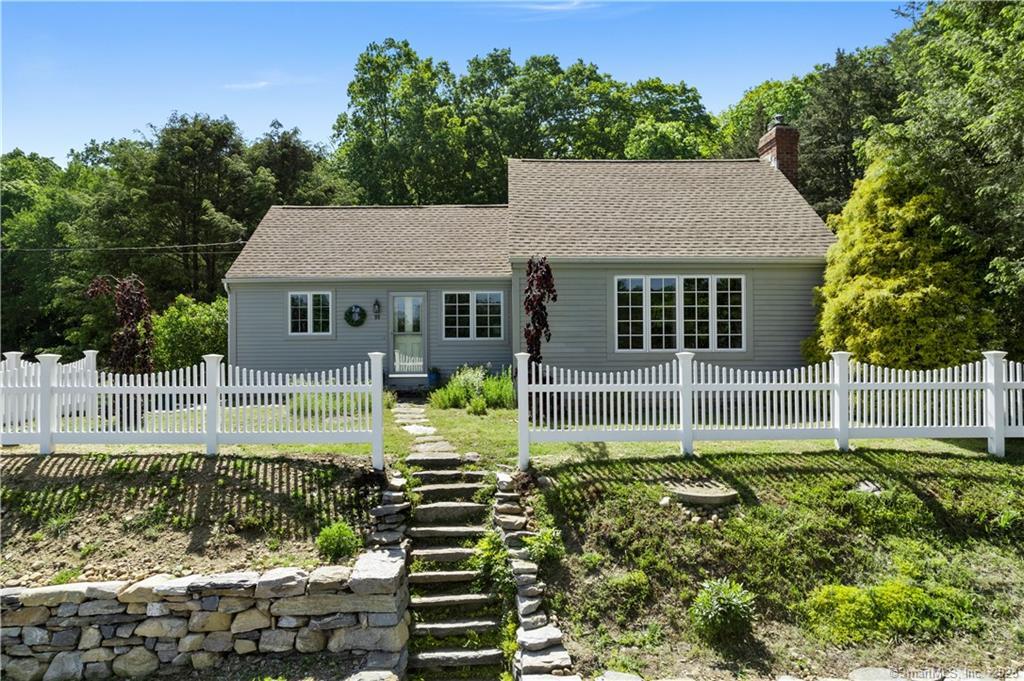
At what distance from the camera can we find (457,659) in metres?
6.36

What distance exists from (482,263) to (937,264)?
32.2 feet

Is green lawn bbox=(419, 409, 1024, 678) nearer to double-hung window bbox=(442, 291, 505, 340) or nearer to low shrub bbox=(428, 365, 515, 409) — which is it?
low shrub bbox=(428, 365, 515, 409)

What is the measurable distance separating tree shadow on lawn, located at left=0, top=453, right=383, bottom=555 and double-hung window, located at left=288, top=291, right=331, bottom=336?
8464mm

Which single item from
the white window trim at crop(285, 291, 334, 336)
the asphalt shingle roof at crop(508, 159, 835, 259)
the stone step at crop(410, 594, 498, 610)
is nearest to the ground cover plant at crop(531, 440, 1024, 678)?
the stone step at crop(410, 594, 498, 610)

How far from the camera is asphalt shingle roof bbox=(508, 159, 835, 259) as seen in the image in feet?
48.8

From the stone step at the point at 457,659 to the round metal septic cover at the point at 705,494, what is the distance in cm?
262

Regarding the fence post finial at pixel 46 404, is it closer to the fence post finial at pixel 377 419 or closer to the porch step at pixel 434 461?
the fence post finial at pixel 377 419

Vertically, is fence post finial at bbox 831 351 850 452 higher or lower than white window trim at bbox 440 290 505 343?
lower

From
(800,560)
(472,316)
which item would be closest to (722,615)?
(800,560)

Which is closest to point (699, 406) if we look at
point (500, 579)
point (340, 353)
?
point (500, 579)

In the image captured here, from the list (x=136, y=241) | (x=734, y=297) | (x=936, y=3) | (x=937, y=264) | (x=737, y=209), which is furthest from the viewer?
(x=136, y=241)

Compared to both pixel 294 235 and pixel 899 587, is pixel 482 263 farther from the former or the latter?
pixel 899 587

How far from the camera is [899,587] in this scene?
6523 mm

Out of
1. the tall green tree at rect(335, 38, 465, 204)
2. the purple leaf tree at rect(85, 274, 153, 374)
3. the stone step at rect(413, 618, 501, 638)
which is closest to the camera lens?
the stone step at rect(413, 618, 501, 638)
